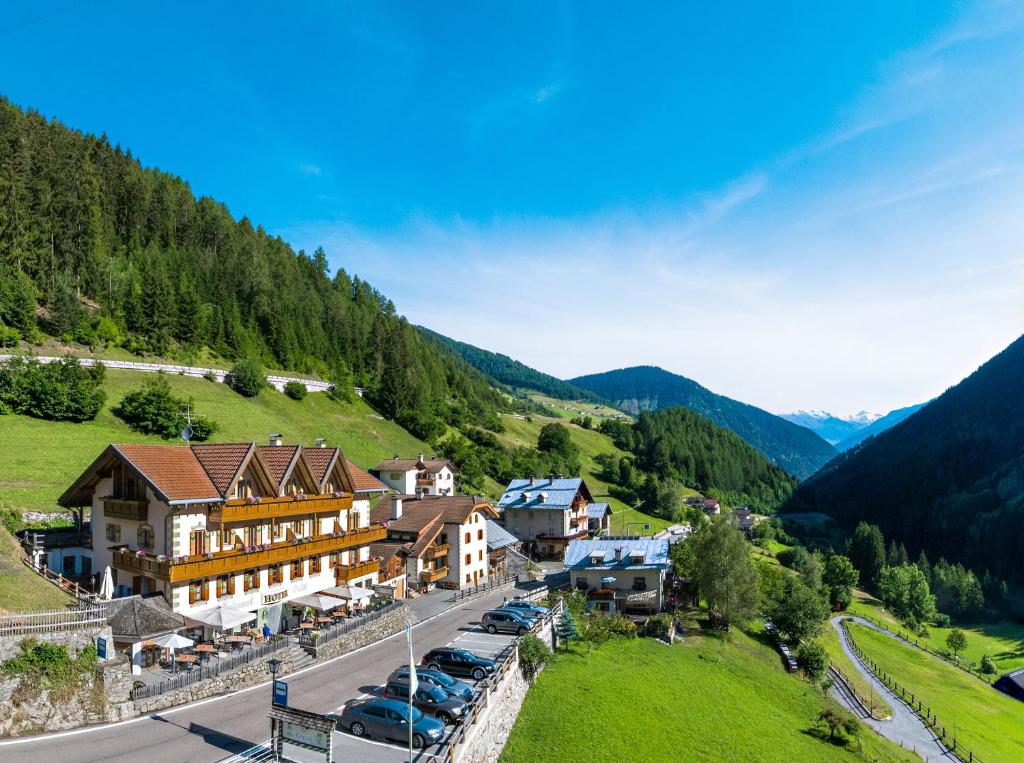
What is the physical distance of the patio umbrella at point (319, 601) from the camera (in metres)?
42.9

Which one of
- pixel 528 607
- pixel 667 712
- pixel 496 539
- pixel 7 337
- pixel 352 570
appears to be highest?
pixel 7 337

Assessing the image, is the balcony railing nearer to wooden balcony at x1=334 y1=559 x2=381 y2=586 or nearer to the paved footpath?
wooden balcony at x1=334 y1=559 x2=381 y2=586

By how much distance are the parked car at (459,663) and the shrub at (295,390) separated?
85539 millimetres

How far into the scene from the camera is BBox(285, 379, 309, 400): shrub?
113m

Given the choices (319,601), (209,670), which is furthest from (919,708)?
(209,670)

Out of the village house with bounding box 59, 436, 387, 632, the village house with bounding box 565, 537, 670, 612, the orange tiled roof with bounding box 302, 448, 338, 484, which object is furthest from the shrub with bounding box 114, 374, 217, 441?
the village house with bounding box 565, 537, 670, 612

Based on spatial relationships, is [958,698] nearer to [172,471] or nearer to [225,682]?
[225,682]

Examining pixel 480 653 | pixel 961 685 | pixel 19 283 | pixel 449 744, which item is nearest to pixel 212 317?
pixel 19 283

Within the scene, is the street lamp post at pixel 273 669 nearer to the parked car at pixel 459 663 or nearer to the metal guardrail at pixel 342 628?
the metal guardrail at pixel 342 628

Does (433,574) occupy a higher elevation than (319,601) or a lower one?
lower

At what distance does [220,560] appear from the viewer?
3734 cm

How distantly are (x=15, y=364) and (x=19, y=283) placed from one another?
20.2m

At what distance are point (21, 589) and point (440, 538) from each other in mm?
35018

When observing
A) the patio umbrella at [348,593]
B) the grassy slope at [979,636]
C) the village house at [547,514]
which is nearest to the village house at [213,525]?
the patio umbrella at [348,593]
